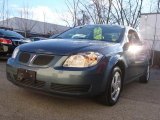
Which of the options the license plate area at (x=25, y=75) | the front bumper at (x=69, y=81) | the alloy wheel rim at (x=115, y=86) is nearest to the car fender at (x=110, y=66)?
the front bumper at (x=69, y=81)

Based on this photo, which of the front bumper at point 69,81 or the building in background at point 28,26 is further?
the building in background at point 28,26

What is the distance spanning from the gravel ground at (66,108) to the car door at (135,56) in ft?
2.01

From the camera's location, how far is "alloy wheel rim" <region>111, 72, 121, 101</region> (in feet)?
16.1

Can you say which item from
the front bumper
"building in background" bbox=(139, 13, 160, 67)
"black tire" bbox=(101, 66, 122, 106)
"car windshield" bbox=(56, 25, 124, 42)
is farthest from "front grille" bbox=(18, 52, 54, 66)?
"building in background" bbox=(139, 13, 160, 67)

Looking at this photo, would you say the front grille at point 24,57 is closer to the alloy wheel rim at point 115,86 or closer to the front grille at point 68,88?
the front grille at point 68,88

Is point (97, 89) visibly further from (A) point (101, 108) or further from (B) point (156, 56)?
(B) point (156, 56)

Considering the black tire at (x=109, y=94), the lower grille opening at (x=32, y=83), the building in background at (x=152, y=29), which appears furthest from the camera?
the building in background at (x=152, y=29)

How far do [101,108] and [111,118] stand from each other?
1.53ft

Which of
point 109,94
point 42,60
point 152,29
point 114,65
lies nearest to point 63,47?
point 42,60

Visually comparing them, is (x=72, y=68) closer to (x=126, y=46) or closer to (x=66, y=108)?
(x=66, y=108)

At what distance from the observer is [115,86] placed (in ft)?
16.4

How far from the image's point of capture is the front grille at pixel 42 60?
4340 millimetres

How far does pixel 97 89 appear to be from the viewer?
4.36 metres

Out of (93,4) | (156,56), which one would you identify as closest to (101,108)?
(156,56)
